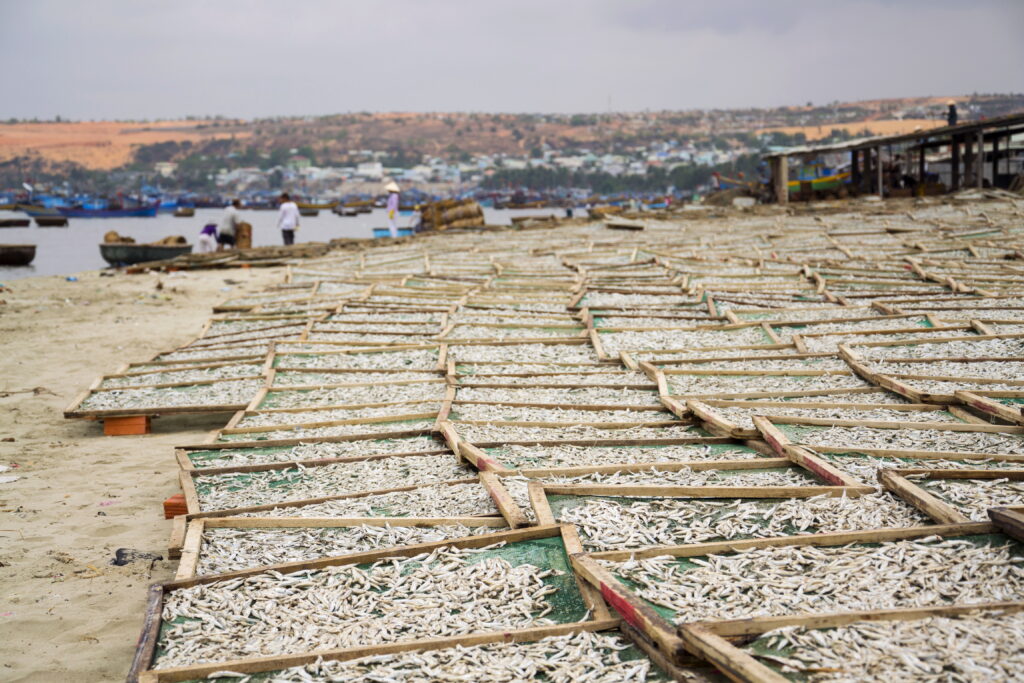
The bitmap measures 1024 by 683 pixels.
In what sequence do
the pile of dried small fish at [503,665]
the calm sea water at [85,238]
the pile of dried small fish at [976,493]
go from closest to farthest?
the pile of dried small fish at [503,665], the pile of dried small fish at [976,493], the calm sea water at [85,238]

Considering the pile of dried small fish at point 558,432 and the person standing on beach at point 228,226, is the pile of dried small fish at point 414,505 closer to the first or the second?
the pile of dried small fish at point 558,432

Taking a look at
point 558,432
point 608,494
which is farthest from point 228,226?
point 608,494

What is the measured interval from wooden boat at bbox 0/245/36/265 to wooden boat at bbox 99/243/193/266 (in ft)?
10.5

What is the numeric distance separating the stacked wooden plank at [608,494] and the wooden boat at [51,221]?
5372 centimetres

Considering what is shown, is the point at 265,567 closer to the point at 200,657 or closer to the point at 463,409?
the point at 200,657

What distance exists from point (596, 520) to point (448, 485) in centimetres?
98

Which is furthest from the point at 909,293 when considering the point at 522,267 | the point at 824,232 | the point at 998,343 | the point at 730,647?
the point at 730,647

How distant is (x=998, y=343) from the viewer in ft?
23.2

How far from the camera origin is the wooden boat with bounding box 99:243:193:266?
1973 cm

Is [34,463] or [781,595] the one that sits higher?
[781,595]

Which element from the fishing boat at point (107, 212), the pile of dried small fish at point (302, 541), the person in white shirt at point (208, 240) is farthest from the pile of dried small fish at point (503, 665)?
the fishing boat at point (107, 212)

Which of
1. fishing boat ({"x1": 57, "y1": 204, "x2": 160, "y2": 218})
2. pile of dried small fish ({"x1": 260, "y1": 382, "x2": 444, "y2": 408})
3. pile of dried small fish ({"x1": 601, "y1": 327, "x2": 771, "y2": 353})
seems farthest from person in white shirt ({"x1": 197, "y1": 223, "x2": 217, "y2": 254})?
fishing boat ({"x1": 57, "y1": 204, "x2": 160, "y2": 218})

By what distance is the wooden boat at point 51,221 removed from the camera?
5556cm

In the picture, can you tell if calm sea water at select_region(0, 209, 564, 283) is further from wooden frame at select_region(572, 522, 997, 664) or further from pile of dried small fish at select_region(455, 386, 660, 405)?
wooden frame at select_region(572, 522, 997, 664)
